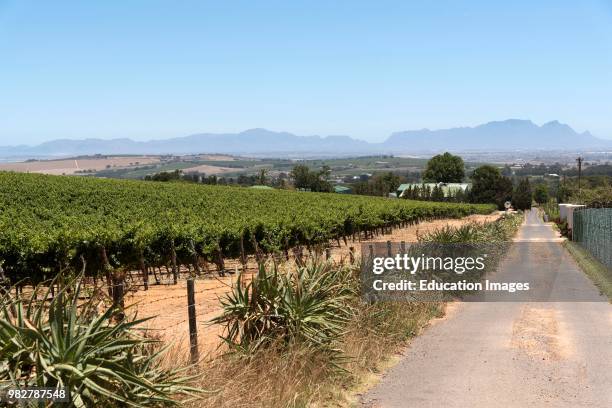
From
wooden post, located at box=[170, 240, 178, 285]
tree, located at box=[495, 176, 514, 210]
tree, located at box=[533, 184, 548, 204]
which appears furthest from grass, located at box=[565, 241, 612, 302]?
tree, located at box=[533, 184, 548, 204]

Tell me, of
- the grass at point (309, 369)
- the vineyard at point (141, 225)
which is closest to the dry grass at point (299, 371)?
the grass at point (309, 369)

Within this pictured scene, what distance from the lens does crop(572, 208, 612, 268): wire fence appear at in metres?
22.2

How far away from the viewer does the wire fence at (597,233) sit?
→ 22225mm

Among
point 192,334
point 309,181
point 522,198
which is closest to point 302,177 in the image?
point 309,181

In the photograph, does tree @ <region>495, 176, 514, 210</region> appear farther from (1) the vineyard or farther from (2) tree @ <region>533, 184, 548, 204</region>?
(1) the vineyard

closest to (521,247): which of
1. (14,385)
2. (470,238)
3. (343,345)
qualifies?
(470,238)

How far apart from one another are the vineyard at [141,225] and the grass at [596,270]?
786cm

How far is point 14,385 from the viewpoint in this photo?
4.16m

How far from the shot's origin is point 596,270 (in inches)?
851

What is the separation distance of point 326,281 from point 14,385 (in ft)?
16.1

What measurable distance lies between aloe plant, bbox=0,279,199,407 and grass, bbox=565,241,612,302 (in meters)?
13.0

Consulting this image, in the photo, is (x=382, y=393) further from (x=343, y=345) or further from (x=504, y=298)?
(x=504, y=298)

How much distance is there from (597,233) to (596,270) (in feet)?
15.9

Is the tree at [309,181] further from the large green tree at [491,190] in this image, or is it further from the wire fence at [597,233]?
the wire fence at [597,233]
